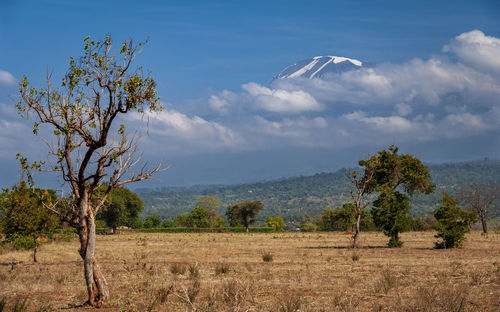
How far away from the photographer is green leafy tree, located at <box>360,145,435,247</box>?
4600 cm

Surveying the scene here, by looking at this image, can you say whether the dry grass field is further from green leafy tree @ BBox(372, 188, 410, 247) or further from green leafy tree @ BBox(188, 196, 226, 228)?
green leafy tree @ BBox(188, 196, 226, 228)

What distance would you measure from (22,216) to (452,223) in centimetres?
3550

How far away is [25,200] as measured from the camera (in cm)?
3372

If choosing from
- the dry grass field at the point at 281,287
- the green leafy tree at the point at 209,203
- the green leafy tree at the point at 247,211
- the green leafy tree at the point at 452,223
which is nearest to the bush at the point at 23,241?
the dry grass field at the point at 281,287

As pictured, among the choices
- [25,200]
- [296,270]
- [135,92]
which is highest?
[135,92]

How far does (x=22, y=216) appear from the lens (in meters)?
33.3

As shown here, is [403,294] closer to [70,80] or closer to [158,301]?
[158,301]

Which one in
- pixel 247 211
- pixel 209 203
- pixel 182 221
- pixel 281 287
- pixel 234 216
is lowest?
pixel 182 221

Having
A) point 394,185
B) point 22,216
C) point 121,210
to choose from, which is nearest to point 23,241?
point 22,216

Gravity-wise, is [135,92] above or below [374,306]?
above

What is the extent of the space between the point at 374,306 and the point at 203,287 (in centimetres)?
812

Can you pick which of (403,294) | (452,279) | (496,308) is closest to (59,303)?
(403,294)

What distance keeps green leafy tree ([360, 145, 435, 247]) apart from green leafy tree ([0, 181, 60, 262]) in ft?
94.2

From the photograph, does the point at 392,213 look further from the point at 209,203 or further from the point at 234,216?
the point at 209,203
